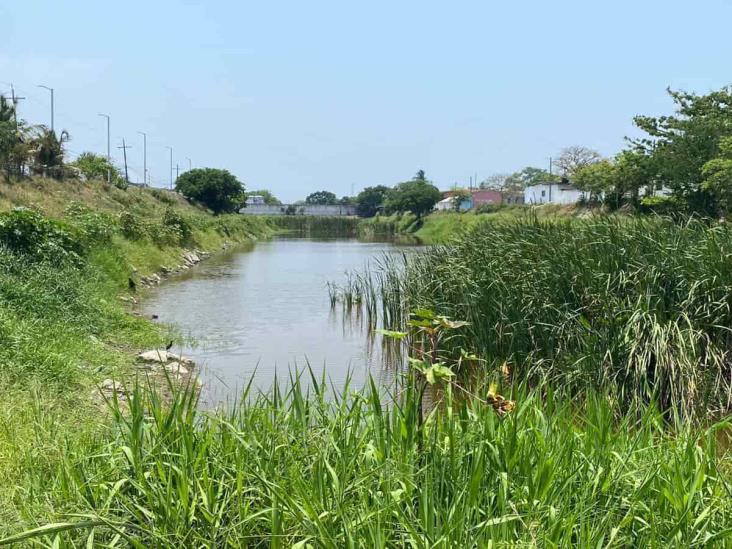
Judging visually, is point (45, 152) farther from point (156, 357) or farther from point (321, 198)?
point (321, 198)

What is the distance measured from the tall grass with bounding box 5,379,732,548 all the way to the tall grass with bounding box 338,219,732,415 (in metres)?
1.58

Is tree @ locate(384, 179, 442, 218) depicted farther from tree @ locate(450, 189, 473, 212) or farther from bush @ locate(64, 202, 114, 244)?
bush @ locate(64, 202, 114, 244)

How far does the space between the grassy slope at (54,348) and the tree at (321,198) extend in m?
99.3

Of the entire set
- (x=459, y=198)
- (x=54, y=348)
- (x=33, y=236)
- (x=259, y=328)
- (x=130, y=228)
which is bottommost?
(x=259, y=328)

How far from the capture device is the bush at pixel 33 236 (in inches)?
392

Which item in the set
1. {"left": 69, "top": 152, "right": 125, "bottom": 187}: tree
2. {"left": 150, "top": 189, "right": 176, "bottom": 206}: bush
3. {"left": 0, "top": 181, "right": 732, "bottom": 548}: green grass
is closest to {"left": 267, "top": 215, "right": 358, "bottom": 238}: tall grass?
{"left": 150, "top": 189, "right": 176, "bottom": 206}: bush

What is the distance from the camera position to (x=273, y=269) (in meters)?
24.7

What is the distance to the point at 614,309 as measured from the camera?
19.3 ft

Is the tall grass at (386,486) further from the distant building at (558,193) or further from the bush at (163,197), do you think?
the bush at (163,197)

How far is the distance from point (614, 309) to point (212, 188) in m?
52.2

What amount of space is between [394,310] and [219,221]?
3370 centimetres

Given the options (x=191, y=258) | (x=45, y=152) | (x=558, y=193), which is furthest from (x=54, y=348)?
(x=558, y=193)

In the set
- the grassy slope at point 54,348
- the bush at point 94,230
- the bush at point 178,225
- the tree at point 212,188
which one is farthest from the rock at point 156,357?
the tree at point 212,188

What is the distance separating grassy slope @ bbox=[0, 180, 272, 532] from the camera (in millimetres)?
3340
